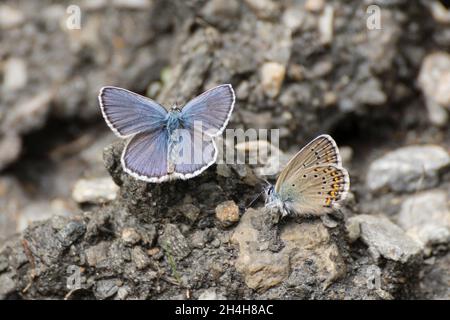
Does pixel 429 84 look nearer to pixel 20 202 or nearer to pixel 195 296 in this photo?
pixel 195 296

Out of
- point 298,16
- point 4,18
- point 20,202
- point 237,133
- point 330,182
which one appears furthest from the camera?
point 4,18

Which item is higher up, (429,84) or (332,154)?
(429,84)

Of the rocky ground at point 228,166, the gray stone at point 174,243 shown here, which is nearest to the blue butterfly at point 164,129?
the rocky ground at point 228,166

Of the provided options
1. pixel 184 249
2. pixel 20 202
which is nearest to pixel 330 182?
pixel 184 249

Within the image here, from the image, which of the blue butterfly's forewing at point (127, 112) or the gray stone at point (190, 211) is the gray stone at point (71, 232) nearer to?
the gray stone at point (190, 211)

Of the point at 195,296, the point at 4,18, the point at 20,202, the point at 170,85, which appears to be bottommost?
the point at 195,296

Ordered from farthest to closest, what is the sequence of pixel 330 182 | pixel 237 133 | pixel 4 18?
pixel 4 18
pixel 237 133
pixel 330 182
